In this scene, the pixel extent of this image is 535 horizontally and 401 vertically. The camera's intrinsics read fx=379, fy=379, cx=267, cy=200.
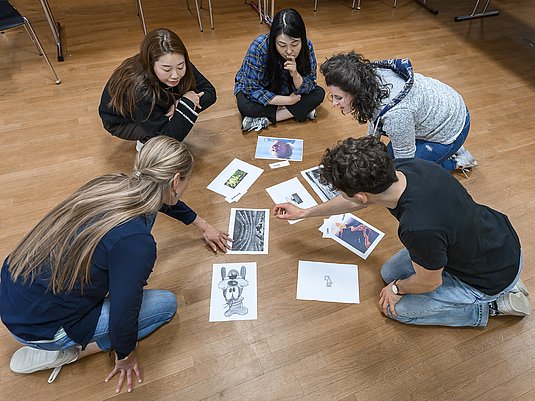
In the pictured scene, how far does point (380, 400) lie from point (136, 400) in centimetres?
105

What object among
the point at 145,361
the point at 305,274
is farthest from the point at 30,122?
the point at 305,274

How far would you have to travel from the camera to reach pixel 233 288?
1.96 metres

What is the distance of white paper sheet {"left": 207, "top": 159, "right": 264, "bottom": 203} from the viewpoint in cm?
241

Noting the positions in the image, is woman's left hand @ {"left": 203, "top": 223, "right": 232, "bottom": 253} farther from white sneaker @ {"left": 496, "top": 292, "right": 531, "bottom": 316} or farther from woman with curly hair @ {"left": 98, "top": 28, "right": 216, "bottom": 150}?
white sneaker @ {"left": 496, "top": 292, "right": 531, "bottom": 316}

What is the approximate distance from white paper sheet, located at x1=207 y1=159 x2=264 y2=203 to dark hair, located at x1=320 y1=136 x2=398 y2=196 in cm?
108

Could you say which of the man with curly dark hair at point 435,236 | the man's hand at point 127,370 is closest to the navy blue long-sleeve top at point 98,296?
the man's hand at point 127,370

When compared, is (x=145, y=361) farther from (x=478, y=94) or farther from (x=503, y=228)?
(x=478, y=94)

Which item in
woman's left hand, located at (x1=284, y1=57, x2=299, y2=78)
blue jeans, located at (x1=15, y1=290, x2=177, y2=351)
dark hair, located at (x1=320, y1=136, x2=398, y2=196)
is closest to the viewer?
dark hair, located at (x1=320, y1=136, x2=398, y2=196)

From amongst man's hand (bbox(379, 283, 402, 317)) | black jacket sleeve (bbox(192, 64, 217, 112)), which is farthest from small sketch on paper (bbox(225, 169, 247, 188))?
man's hand (bbox(379, 283, 402, 317))

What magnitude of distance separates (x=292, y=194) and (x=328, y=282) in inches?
25.2

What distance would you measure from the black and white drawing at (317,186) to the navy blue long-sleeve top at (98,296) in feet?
4.06

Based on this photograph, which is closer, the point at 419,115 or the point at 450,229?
the point at 450,229

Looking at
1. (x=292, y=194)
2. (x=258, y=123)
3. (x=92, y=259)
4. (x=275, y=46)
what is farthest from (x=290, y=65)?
(x=92, y=259)

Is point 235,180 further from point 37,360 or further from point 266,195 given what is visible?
point 37,360
